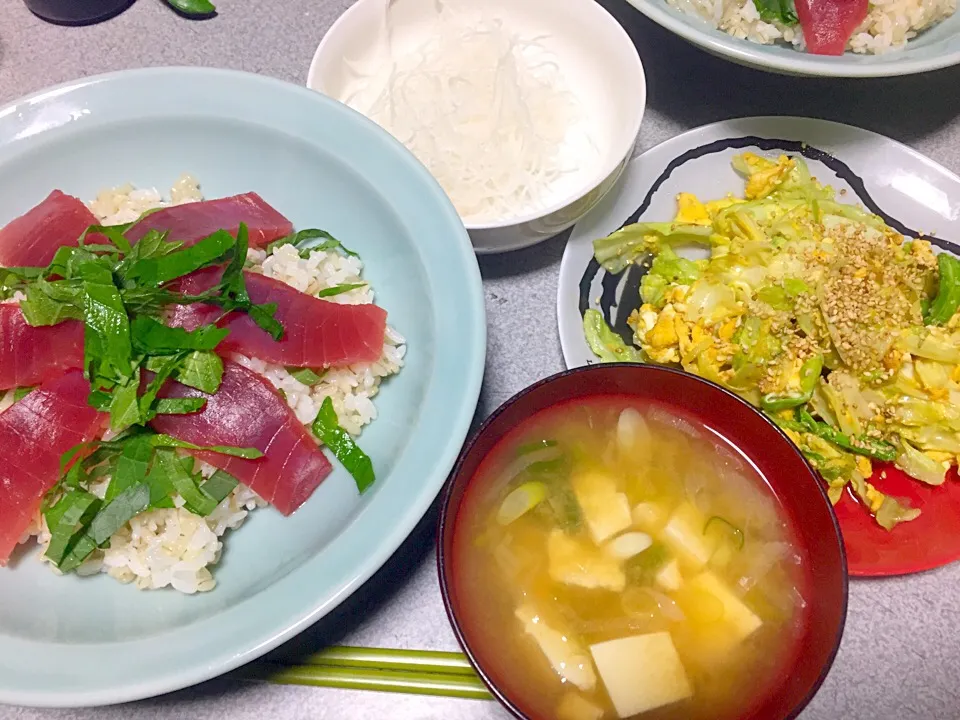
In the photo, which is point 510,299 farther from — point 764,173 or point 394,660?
point 394,660

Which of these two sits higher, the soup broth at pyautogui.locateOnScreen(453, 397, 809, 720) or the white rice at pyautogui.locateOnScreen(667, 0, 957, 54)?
the white rice at pyautogui.locateOnScreen(667, 0, 957, 54)

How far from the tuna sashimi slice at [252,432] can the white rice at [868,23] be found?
1.33m

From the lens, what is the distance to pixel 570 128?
1.77 metres

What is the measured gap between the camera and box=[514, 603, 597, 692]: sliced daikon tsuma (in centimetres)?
112

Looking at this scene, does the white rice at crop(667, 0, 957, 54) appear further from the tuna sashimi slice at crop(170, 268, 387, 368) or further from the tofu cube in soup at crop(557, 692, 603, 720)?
the tofu cube in soup at crop(557, 692, 603, 720)

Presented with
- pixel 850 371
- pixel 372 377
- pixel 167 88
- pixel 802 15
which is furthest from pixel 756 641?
pixel 167 88

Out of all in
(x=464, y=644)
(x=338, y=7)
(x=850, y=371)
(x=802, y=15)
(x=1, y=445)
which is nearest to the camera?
(x=464, y=644)

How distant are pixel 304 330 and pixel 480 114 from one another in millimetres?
745

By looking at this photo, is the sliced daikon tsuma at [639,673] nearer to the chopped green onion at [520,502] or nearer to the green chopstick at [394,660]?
the chopped green onion at [520,502]

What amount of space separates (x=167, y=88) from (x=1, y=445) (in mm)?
731

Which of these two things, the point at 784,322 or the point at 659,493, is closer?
the point at 659,493

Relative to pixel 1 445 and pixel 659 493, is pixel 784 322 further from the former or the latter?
pixel 1 445

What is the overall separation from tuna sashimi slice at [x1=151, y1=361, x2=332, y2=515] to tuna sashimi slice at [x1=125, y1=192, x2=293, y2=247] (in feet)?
0.96

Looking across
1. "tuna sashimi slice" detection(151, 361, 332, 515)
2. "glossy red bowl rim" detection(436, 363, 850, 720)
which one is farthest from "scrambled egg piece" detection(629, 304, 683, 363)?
"tuna sashimi slice" detection(151, 361, 332, 515)
